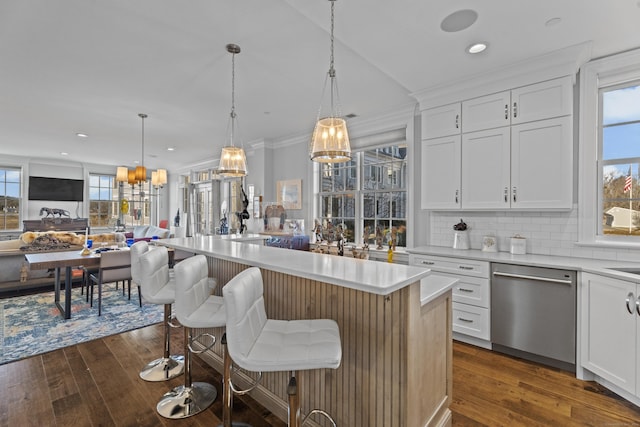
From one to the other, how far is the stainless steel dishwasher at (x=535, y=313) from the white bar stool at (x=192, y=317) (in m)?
2.46

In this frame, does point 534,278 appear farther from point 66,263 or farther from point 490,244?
point 66,263

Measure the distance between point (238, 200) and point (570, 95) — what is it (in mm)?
6047

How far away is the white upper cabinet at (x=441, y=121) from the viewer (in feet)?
10.8

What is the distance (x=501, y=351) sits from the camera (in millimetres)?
2822

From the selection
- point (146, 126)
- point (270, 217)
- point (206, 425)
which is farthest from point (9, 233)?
point (206, 425)

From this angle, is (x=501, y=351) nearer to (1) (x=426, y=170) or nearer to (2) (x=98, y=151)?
(1) (x=426, y=170)

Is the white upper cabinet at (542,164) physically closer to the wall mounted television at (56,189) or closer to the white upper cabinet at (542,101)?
the white upper cabinet at (542,101)

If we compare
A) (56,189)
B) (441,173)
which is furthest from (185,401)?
(56,189)

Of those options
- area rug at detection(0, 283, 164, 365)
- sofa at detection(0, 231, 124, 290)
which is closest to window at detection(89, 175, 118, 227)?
sofa at detection(0, 231, 124, 290)

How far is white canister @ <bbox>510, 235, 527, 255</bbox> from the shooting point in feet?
9.90

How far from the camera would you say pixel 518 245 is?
3033 millimetres

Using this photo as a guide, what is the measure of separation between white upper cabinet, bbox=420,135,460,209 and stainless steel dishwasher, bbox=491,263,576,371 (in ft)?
3.02

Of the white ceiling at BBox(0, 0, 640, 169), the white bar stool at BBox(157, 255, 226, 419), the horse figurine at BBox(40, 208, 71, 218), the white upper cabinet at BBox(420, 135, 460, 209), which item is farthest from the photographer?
the horse figurine at BBox(40, 208, 71, 218)

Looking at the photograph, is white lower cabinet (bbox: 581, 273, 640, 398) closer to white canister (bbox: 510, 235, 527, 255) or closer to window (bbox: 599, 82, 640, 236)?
white canister (bbox: 510, 235, 527, 255)
